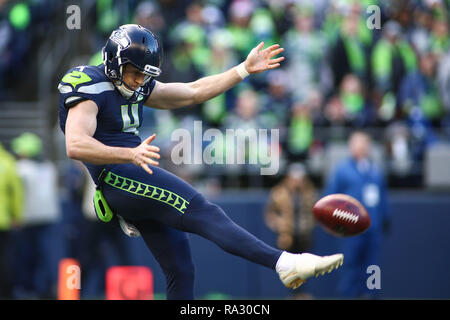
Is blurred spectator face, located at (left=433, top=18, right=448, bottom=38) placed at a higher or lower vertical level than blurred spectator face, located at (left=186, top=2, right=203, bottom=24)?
lower

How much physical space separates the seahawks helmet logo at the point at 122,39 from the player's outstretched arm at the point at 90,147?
1.42ft

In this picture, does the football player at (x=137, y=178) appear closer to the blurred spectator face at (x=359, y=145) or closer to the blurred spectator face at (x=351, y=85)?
the blurred spectator face at (x=359, y=145)

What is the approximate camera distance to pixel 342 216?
5.19 meters

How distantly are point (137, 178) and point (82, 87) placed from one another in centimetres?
64

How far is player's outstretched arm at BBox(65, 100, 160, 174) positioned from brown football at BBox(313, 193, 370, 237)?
1.32 metres

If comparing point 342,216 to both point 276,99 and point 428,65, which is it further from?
point 428,65

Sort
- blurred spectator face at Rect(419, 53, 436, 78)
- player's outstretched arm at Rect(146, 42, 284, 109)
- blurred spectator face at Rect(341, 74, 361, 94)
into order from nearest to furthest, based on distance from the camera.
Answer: player's outstretched arm at Rect(146, 42, 284, 109) → blurred spectator face at Rect(341, 74, 361, 94) → blurred spectator face at Rect(419, 53, 436, 78)

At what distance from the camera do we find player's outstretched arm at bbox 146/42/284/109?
210 inches

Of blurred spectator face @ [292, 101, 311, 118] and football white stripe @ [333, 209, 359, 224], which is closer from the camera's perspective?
football white stripe @ [333, 209, 359, 224]

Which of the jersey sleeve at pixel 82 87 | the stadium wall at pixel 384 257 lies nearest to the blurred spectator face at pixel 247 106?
the stadium wall at pixel 384 257

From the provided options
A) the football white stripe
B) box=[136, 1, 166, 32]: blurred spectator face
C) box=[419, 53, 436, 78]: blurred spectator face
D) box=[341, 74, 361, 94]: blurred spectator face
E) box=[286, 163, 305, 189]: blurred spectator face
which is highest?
box=[136, 1, 166, 32]: blurred spectator face

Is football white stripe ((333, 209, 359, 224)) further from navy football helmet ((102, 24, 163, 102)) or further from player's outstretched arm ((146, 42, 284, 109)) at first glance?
navy football helmet ((102, 24, 163, 102))

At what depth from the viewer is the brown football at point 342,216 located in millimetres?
5184

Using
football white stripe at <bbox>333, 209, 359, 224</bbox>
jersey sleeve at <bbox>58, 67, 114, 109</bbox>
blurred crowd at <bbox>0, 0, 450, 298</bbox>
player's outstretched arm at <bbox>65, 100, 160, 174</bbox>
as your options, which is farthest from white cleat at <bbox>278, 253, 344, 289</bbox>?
blurred crowd at <bbox>0, 0, 450, 298</bbox>
